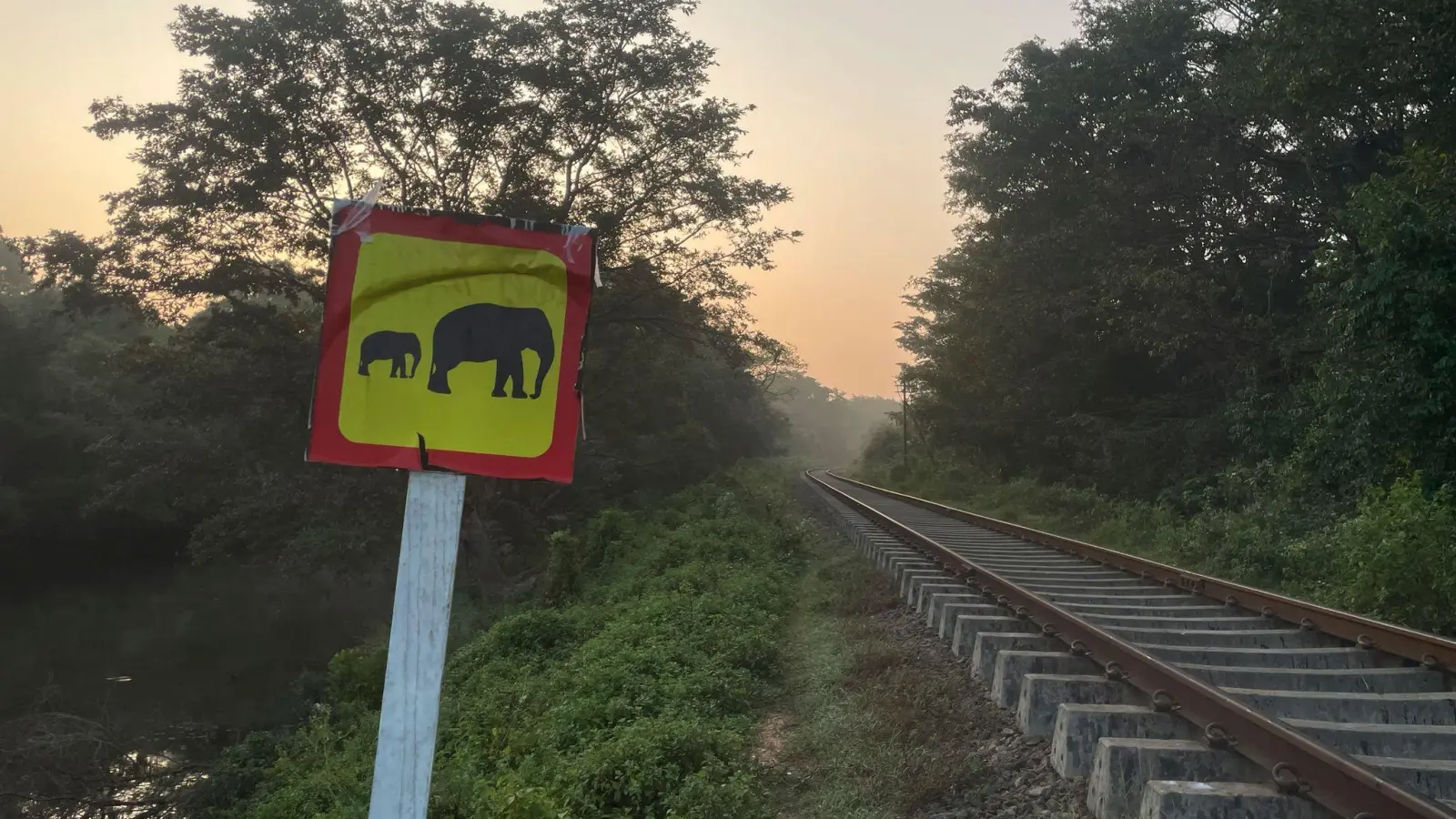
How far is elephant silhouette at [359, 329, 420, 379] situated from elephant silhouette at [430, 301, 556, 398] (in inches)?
2.1

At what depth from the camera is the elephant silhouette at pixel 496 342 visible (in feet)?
6.08

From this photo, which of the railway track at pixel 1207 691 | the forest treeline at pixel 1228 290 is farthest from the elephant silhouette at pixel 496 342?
the forest treeline at pixel 1228 290

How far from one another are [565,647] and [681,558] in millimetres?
3953

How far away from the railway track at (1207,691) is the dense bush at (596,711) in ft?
5.46

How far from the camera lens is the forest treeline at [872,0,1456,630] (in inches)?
409

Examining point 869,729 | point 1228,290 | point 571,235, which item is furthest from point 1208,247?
point 571,235

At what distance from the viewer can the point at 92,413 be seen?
27.5 metres

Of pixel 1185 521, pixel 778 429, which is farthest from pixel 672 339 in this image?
pixel 778 429

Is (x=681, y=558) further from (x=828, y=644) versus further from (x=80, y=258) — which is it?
(x=80, y=258)

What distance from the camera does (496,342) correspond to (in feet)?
6.12

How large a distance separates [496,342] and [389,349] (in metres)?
0.23

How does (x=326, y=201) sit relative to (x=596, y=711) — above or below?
above

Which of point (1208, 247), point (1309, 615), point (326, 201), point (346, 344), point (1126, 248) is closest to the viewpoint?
point (346, 344)

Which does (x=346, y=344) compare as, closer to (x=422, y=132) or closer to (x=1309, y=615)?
(x=1309, y=615)
